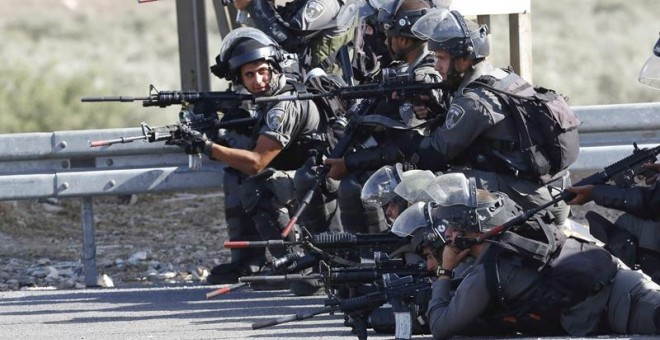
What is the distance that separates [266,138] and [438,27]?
73.3 inches

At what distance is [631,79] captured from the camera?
2809 cm

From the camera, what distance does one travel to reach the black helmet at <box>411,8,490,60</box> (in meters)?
9.69

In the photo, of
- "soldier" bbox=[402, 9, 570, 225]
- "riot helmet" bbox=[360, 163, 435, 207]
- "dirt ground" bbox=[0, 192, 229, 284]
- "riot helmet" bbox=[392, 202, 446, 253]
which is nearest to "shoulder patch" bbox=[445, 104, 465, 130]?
"soldier" bbox=[402, 9, 570, 225]

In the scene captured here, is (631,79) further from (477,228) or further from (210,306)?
(477,228)

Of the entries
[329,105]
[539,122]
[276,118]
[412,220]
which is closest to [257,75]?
[276,118]

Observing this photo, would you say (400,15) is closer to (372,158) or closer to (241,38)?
(372,158)

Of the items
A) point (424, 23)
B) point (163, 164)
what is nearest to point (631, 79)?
point (163, 164)

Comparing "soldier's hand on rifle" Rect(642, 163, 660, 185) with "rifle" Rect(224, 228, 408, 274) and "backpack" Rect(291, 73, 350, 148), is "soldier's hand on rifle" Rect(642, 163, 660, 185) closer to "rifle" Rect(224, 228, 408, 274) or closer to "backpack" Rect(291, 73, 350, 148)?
"rifle" Rect(224, 228, 408, 274)

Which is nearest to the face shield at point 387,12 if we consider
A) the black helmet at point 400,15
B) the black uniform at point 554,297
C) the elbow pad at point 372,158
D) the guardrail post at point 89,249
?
the black helmet at point 400,15

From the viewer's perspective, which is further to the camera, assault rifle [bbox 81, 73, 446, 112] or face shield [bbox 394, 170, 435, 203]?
assault rifle [bbox 81, 73, 446, 112]

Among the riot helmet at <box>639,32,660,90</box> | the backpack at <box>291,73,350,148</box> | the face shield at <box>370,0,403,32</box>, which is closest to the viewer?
the riot helmet at <box>639,32,660,90</box>

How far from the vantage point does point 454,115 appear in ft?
31.1

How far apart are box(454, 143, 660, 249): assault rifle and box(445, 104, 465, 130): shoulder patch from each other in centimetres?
89

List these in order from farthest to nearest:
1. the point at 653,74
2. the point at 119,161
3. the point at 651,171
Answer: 1. the point at 119,161
2. the point at 651,171
3. the point at 653,74
